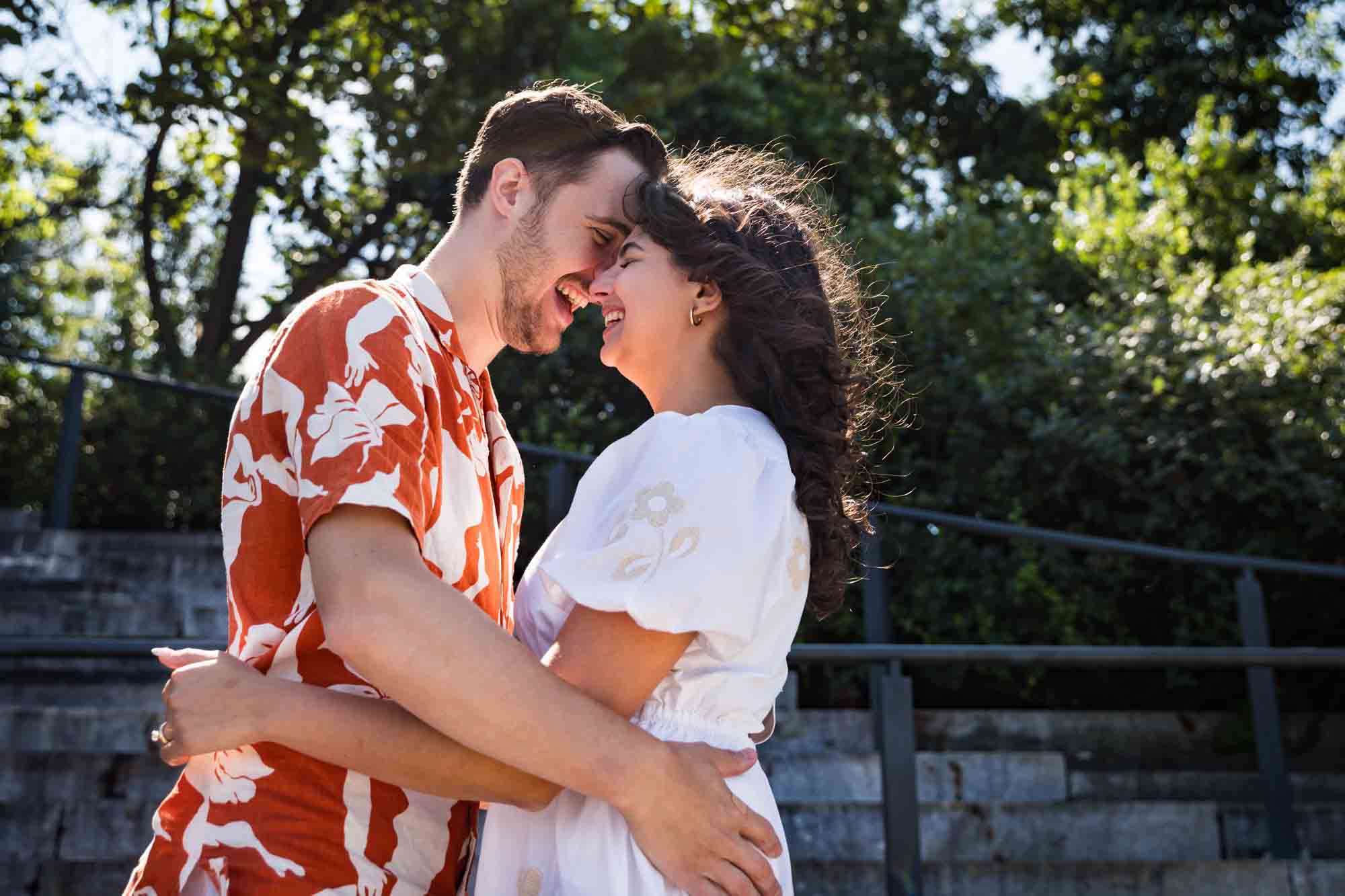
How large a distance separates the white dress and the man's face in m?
0.45

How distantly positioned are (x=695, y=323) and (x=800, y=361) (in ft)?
0.54

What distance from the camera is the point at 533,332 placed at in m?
2.09

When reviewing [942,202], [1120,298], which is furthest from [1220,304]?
Answer: [942,202]

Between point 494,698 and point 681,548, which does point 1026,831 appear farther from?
point 494,698

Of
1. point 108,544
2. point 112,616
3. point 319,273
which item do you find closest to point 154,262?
point 319,273

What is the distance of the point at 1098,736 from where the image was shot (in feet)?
18.1

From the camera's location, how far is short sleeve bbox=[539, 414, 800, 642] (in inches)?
58.7

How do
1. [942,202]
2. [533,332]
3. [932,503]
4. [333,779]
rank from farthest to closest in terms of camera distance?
[942,202] < [932,503] < [533,332] < [333,779]

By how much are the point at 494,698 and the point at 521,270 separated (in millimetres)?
825

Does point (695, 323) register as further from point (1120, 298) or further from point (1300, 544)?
point (1120, 298)

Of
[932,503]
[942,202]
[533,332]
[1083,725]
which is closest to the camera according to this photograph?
[533,332]

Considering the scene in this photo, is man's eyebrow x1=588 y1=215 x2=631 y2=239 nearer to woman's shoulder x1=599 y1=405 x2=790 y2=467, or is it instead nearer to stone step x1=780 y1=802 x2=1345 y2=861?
woman's shoulder x1=599 y1=405 x2=790 y2=467

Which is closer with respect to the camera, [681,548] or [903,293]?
[681,548]

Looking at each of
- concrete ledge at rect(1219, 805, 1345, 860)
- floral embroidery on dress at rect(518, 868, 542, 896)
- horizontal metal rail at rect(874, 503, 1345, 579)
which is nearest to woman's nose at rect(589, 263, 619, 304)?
floral embroidery on dress at rect(518, 868, 542, 896)
